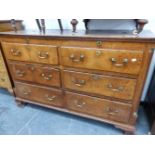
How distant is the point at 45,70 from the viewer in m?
1.29

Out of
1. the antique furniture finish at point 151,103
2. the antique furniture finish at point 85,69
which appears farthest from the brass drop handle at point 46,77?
the antique furniture finish at point 151,103

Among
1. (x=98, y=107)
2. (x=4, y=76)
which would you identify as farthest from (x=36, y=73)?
(x=98, y=107)

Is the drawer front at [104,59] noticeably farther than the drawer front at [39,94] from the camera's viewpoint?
No

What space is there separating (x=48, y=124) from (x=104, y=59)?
89 centimetres

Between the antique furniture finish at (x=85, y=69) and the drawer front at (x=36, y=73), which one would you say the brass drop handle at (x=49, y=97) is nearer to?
the antique furniture finish at (x=85, y=69)

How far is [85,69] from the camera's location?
113 centimetres

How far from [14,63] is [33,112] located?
1.96 feet

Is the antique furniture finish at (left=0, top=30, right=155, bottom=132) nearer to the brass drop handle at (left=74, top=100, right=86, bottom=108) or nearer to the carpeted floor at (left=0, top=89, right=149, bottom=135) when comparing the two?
the brass drop handle at (left=74, top=100, right=86, bottom=108)

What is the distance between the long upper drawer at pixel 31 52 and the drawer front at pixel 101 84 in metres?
0.18

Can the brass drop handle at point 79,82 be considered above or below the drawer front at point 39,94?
above

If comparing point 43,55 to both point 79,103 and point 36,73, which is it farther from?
point 79,103

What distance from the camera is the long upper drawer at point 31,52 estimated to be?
1180mm
